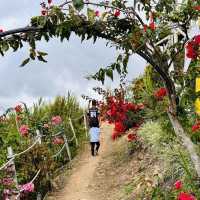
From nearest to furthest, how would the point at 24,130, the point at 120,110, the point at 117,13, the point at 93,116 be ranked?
1. the point at 117,13
2. the point at 24,130
3. the point at 120,110
4. the point at 93,116

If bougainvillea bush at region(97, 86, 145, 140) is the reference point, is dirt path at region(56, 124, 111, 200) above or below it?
below

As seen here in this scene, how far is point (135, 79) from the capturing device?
22766 mm

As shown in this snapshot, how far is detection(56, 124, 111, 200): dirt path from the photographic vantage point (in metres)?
15.2

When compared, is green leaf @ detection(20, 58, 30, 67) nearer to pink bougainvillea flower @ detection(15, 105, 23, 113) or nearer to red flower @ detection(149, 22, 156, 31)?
red flower @ detection(149, 22, 156, 31)

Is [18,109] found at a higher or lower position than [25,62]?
lower

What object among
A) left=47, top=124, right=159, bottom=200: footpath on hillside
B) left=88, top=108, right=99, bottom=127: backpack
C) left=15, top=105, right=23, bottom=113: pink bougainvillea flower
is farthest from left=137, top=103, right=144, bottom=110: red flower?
left=15, top=105, right=23, bottom=113: pink bougainvillea flower

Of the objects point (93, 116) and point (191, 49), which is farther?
point (93, 116)

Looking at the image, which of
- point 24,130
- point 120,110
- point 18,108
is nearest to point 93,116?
point 120,110

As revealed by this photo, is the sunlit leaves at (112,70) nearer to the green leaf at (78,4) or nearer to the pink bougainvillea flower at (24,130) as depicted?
the green leaf at (78,4)

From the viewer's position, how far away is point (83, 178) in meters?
17.0

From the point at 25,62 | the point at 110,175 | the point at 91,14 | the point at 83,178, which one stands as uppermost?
the point at 91,14

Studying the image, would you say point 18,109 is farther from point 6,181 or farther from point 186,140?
point 186,140

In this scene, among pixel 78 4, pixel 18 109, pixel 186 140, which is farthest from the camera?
pixel 18 109

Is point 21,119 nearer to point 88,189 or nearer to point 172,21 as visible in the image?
point 88,189
